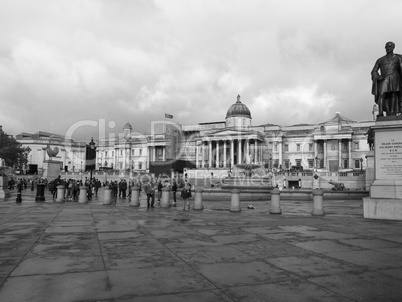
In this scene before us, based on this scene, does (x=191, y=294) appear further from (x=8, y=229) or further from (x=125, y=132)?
(x=125, y=132)

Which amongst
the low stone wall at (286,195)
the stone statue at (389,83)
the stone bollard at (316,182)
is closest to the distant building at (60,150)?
the stone bollard at (316,182)

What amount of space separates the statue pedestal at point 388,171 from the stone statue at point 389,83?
0.81 metres

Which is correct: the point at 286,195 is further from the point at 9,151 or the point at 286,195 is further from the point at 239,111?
the point at 9,151

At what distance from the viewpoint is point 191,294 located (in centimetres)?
524

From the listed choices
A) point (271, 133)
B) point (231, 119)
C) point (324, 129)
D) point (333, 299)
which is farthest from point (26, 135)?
point (333, 299)

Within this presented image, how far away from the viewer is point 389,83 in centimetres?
1422

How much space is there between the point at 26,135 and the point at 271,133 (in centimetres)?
10419

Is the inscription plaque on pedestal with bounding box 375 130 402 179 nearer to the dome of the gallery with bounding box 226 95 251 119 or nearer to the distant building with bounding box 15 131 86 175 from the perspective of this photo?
the dome of the gallery with bounding box 226 95 251 119

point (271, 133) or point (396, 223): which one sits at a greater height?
point (271, 133)

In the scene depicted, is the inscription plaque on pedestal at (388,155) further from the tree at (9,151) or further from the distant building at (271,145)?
the tree at (9,151)

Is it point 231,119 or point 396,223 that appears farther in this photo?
point 231,119

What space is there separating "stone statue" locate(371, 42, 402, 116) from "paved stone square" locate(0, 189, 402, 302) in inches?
217

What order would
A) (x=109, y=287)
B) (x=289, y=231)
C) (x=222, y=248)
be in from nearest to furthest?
(x=109, y=287) → (x=222, y=248) → (x=289, y=231)

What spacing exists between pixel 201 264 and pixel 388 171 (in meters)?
10.3
